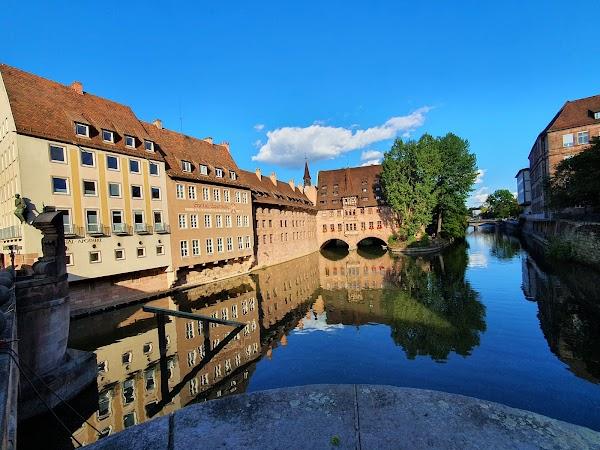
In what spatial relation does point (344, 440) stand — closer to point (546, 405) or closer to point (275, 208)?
point (546, 405)

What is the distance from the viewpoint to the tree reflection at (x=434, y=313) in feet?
44.3

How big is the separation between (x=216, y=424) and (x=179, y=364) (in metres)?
11.8

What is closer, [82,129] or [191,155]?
[82,129]

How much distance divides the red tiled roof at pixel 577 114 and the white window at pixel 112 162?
5533cm

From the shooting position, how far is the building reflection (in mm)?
11555

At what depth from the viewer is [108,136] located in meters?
23.7

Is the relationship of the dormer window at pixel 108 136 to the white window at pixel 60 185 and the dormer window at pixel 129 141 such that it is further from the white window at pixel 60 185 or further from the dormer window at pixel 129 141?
the white window at pixel 60 185

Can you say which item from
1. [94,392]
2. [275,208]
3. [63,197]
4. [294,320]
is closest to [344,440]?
[94,392]

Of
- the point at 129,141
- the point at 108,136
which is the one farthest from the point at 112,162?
the point at 129,141

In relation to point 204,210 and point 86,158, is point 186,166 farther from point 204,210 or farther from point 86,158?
point 86,158

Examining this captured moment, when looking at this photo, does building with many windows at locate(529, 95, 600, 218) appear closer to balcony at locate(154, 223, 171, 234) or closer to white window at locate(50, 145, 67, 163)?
balcony at locate(154, 223, 171, 234)

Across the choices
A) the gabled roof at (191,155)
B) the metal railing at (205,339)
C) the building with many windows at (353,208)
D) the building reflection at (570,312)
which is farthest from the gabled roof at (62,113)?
the building with many windows at (353,208)

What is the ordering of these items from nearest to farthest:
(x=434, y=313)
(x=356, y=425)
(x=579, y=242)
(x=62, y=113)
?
(x=356, y=425)
(x=434, y=313)
(x=62, y=113)
(x=579, y=242)

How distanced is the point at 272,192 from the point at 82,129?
2888cm
